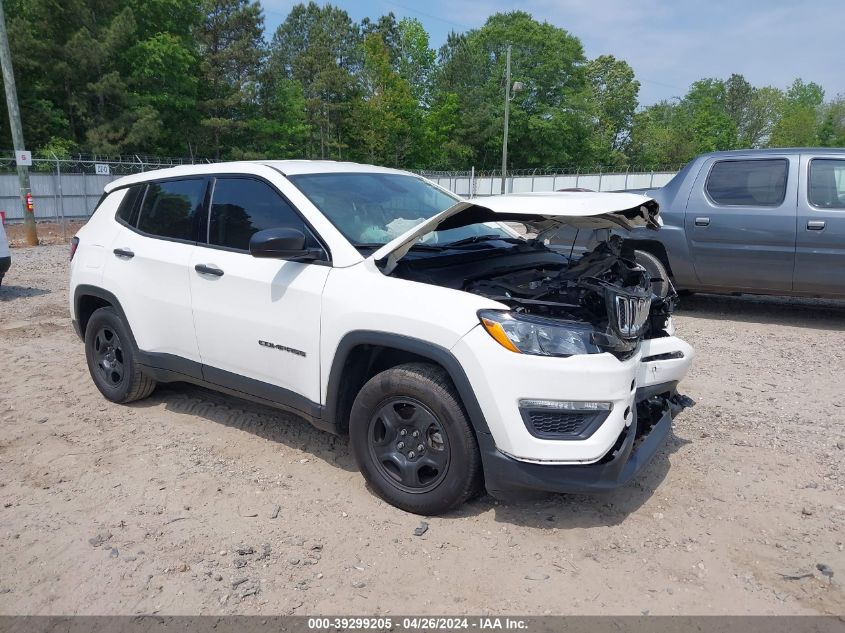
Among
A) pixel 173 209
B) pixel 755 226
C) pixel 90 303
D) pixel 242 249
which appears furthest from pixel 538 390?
pixel 755 226

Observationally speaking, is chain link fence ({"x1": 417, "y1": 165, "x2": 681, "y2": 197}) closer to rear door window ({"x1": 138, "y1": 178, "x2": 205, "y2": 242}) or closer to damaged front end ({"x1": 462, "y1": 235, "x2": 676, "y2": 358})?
rear door window ({"x1": 138, "y1": 178, "x2": 205, "y2": 242})

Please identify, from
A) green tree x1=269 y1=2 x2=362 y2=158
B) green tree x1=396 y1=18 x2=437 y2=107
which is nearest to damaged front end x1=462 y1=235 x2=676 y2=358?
green tree x1=269 y1=2 x2=362 y2=158

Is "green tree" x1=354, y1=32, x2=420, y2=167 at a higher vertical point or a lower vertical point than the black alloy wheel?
higher

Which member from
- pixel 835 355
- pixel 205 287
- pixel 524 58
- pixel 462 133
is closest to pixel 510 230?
pixel 205 287

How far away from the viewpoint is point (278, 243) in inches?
132

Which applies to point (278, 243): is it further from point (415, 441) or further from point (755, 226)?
point (755, 226)

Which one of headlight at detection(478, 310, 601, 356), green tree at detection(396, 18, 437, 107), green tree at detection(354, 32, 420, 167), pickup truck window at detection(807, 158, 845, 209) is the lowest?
headlight at detection(478, 310, 601, 356)

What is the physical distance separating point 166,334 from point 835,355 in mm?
5932

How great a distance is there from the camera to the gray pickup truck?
689 centimetres

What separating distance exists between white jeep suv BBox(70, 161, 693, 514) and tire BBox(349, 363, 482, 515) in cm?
1

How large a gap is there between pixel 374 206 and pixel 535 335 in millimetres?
1574

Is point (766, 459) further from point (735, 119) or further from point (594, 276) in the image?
point (735, 119)

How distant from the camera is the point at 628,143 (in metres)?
83.8

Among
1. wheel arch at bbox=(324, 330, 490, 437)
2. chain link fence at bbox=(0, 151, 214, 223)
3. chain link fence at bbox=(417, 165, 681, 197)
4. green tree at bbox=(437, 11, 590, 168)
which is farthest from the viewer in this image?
green tree at bbox=(437, 11, 590, 168)
